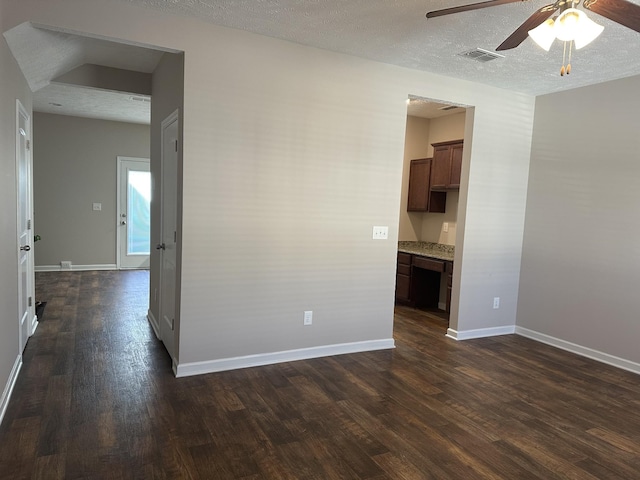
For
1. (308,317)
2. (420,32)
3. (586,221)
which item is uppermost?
(420,32)

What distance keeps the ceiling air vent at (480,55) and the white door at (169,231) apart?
231 cm

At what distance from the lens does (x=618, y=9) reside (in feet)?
6.01

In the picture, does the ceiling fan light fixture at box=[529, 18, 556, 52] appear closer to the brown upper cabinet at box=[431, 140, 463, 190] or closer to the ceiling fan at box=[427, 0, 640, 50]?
the ceiling fan at box=[427, 0, 640, 50]

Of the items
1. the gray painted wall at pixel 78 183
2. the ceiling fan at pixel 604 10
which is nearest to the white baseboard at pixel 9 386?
the ceiling fan at pixel 604 10

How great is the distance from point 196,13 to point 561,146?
357 cm

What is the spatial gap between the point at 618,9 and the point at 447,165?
360cm

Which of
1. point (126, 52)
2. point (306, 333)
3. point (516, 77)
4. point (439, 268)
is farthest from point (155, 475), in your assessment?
point (516, 77)

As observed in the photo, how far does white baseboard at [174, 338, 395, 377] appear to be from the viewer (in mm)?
3246

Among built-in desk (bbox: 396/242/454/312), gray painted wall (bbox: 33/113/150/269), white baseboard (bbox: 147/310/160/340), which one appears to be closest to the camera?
white baseboard (bbox: 147/310/160/340)

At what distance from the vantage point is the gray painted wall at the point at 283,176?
3074 millimetres

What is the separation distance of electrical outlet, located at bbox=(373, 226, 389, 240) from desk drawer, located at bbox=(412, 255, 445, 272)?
1395mm

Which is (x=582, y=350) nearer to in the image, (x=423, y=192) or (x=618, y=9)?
(x=423, y=192)

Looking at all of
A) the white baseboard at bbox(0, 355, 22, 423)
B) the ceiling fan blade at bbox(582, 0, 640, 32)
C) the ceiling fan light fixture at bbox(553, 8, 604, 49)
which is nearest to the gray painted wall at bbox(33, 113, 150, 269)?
the white baseboard at bbox(0, 355, 22, 423)

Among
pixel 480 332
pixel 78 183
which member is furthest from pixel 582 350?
pixel 78 183
